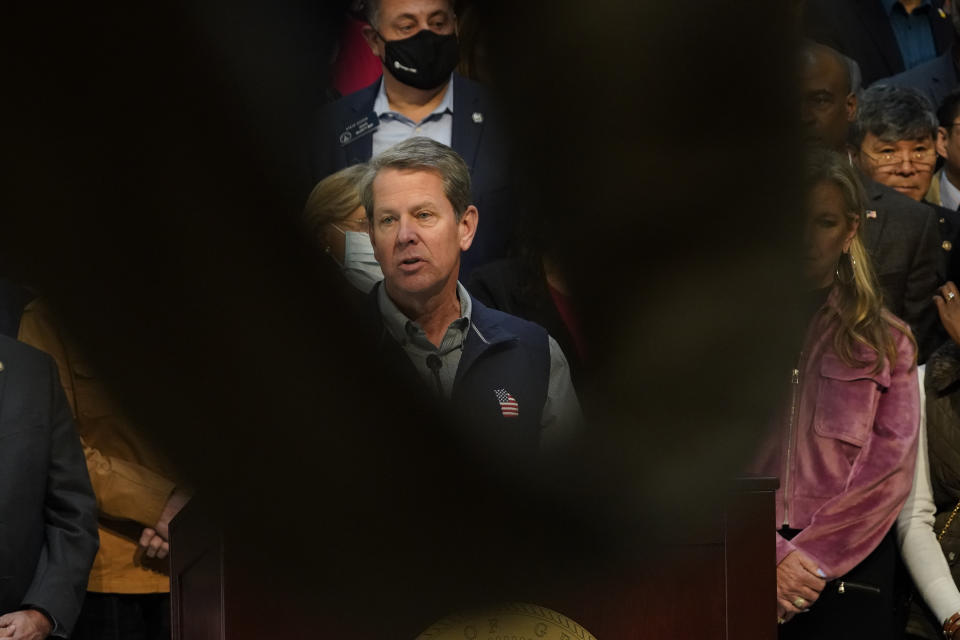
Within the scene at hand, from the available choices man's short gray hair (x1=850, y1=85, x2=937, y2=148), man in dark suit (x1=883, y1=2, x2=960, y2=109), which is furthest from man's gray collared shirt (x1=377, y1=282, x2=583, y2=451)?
man in dark suit (x1=883, y1=2, x2=960, y2=109)

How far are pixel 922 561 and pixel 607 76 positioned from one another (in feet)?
5.54

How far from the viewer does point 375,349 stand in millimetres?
291

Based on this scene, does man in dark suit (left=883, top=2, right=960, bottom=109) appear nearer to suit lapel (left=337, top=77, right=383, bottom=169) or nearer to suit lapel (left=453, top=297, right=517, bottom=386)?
suit lapel (left=453, top=297, right=517, bottom=386)

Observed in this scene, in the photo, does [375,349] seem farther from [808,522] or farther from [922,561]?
[922,561]

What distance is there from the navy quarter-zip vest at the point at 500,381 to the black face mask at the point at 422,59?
90mm

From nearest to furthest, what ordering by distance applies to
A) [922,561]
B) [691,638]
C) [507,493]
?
1. [507,493]
2. [691,638]
3. [922,561]

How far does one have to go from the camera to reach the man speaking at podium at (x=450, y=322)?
0.36 metres

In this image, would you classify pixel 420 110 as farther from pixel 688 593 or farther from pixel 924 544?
pixel 924 544

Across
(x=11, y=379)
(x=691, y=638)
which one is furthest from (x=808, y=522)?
(x=11, y=379)

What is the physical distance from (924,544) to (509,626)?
1333mm

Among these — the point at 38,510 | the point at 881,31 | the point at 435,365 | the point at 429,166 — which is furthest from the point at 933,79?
the point at 435,365

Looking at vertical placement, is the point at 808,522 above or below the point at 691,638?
below

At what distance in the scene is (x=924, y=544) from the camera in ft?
5.98

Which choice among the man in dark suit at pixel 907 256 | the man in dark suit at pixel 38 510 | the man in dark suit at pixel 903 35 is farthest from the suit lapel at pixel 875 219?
the man in dark suit at pixel 38 510
